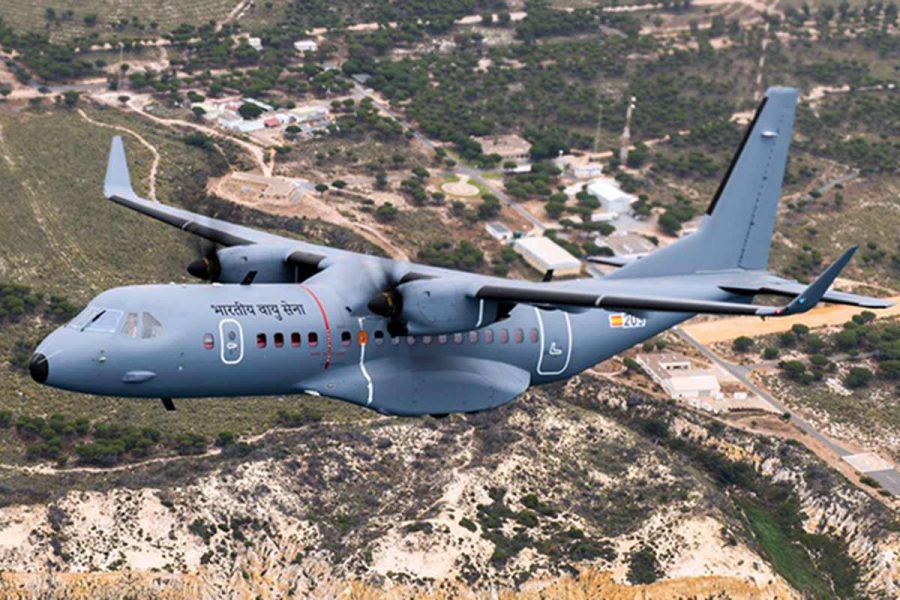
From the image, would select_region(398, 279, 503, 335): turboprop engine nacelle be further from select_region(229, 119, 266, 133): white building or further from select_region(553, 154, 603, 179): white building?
select_region(553, 154, 603, 179): white building

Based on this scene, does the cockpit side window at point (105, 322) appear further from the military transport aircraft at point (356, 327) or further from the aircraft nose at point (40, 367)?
the aircraft nose at point (40, 367)

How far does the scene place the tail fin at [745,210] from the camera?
53938mm

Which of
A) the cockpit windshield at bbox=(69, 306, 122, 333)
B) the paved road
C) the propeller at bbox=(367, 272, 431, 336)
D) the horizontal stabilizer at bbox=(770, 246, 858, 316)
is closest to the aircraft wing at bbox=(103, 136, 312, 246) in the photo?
the propeller at bbox=(367, 272, 431, 336)

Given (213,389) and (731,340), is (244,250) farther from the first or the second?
(731,340)

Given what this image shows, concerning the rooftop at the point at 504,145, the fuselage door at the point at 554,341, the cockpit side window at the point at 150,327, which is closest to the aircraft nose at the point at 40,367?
the cockpit side window at the point at 150,327

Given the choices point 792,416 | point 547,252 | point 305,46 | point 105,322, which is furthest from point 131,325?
point 305,46

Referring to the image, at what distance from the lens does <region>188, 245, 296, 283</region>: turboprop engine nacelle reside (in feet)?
159

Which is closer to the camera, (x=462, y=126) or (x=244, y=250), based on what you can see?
(x=244, y=250)

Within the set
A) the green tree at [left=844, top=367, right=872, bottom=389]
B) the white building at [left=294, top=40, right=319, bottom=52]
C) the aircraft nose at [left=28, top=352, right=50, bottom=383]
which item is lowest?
the green tree at [left=844, top=367, right=872, bottom=389]

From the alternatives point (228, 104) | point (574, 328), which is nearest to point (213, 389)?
point (574, 328)

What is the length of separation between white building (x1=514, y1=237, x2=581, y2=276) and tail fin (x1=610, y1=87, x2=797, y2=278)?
6238 centimetres

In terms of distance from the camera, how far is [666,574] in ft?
235

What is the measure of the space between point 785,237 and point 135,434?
77076mm

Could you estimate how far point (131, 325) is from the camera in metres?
41.3
